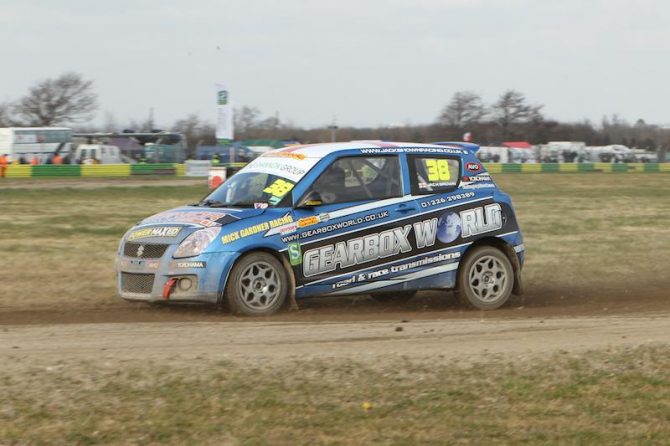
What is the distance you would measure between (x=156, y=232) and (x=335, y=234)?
1844 millimetres

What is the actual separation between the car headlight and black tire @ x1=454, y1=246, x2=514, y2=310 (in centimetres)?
293

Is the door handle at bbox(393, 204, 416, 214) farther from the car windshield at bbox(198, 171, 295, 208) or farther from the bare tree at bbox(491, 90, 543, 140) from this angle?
the bare tree at bbox(491, 90, 543, 140)

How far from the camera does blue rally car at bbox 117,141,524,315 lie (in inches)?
397

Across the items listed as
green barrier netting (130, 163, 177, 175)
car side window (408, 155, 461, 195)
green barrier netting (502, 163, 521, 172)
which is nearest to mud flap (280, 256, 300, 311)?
car side window (408, 155, 461, 195)

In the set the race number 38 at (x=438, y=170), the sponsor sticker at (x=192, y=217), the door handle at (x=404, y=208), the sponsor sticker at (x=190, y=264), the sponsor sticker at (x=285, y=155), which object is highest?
the sponsor sticker at (x=285, y=155)

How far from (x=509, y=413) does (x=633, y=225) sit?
18.3 metres

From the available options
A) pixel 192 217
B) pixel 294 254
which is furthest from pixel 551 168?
pixel 192 217

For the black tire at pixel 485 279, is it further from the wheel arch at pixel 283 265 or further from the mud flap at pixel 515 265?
the wheel arch at pixel 283 265

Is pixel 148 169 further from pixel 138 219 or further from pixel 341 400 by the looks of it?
pixel 341 400

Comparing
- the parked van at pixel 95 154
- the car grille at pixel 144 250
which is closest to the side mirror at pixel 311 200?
the car grille at pixel 144 250

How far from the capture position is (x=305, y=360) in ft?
24.3

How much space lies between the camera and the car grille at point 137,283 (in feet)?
33.7

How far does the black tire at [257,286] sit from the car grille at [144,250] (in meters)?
0.78

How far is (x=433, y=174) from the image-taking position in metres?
11.2
